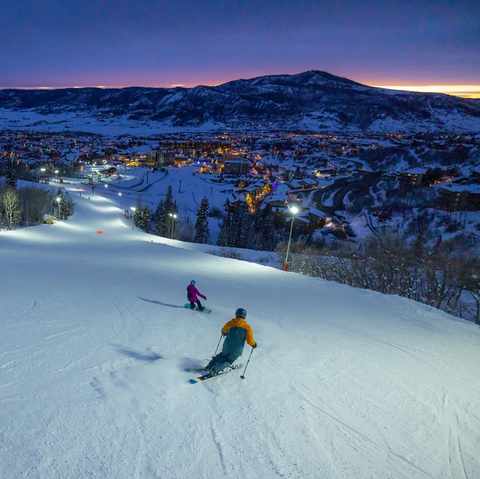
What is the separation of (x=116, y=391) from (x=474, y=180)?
71197mm

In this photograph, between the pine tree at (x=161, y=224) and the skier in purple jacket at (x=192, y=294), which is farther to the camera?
the pine tree at (x=161, y=224)

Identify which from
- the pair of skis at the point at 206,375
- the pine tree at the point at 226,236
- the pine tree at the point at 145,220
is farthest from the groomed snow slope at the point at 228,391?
the pine tree at the point at 145,220

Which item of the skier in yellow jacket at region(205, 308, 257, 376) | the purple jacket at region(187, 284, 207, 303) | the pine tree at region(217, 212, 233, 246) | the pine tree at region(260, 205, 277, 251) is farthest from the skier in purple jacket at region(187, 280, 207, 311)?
the pine tree at region(260, 205, 277, 251)

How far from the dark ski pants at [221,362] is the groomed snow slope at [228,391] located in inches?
9.1

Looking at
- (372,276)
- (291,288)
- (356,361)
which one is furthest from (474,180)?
(356,361)

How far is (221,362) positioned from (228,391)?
0.48 meters

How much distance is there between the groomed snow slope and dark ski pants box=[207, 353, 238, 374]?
231 mm

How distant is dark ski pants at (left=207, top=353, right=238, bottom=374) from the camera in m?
5.02

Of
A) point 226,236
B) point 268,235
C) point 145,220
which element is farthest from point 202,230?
point 268,235

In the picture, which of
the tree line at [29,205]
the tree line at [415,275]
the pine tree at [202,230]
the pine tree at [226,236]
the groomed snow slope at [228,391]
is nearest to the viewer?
the groomed snow slope at [228,391]

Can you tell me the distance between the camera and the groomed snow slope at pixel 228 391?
3510 mm

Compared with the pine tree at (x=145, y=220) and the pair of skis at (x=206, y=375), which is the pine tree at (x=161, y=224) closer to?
the pine tree at (x=145, y=220)

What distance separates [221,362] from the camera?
505cm

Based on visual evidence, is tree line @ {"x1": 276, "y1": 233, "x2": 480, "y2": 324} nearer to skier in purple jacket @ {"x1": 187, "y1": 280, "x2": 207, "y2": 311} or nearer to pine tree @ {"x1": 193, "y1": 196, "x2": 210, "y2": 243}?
skier in purple jacket @ {"x1": 187, "y1": 280, "x2": 207, "y2": 311}
